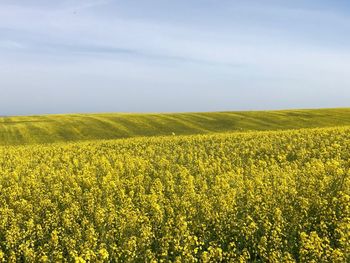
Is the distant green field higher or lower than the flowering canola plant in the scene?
higher

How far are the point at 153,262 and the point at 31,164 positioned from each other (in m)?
17.7

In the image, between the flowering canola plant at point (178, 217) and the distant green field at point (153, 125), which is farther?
the distant green field at point (153, 125)

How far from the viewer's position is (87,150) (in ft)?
→ 96.7

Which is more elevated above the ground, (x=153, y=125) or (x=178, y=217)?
(x=153, y=125)

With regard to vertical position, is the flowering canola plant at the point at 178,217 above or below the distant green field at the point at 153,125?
below

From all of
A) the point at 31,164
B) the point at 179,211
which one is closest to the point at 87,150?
the point at 31,164

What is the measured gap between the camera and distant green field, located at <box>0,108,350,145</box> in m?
45.9

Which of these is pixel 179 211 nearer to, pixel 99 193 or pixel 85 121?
pixel 99 193

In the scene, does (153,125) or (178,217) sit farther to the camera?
(153,125)

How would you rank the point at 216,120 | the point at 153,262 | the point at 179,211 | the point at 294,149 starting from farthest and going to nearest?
the point at 216,120 < the point at 294,149 < the point at 179,211 < the point at 153,262

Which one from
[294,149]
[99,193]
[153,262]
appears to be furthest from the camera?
[294,149]

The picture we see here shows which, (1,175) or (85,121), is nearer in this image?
(1,175)

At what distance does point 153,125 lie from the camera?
51406 millimetres

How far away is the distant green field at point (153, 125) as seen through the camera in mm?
45906
